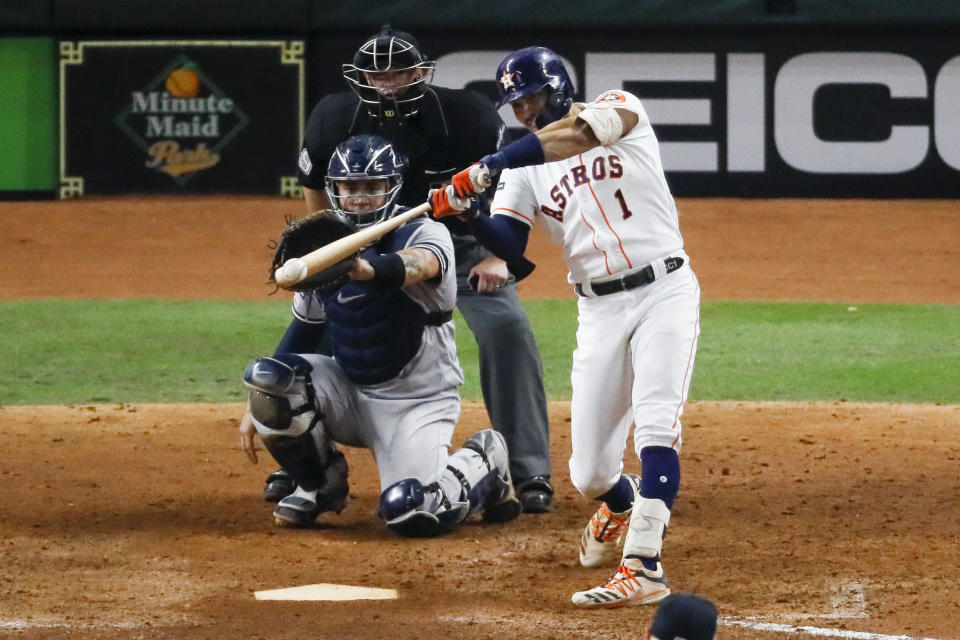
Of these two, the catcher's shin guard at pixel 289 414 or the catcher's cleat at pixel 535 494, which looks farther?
the catcher's cleat at pixel 535 494

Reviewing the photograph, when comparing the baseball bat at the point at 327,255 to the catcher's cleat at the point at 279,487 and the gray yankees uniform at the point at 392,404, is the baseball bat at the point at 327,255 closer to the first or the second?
the gray yankees uniform at the point at 392,404

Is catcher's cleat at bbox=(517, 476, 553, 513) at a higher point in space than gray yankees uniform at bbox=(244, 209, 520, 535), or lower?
lower

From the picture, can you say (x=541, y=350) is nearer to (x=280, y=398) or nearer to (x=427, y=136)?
(x=427, y=136)

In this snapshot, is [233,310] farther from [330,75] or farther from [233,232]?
[330,75]

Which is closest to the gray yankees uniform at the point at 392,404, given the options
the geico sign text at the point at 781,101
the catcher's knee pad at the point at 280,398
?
the catcher's knee pad at the point at 280,398

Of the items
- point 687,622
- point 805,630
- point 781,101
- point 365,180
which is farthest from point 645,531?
point 781,101

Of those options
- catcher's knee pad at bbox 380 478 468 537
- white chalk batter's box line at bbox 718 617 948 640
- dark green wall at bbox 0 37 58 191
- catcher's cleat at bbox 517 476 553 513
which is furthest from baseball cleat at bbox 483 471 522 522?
dark green wall at bbox 0 37 58 191

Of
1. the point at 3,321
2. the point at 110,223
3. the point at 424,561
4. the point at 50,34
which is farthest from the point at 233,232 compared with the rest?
the point at 424,561

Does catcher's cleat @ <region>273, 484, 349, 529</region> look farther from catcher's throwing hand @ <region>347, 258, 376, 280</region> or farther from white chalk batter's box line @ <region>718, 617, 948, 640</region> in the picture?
white chalk batter's box line @ <region>718, 617, 948, 640</region>
